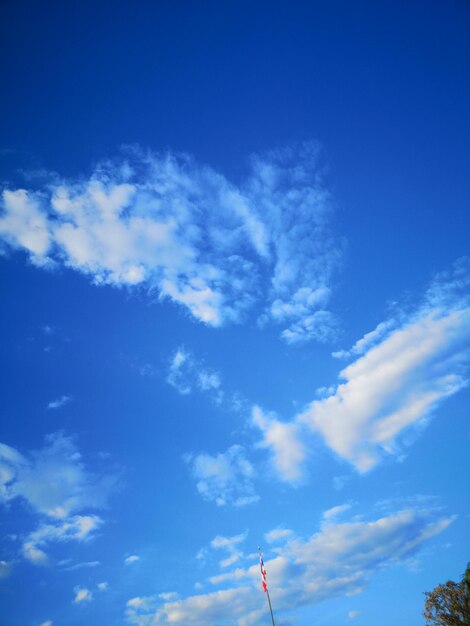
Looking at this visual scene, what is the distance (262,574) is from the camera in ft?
149

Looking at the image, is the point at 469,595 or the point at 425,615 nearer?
the point at 469,595

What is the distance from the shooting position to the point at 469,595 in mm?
46312

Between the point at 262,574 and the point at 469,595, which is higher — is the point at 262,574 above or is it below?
above

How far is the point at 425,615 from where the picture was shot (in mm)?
49812

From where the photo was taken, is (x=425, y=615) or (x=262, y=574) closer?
(x=262, y=574)

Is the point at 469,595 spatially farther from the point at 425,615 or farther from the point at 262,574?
the point at 262,574

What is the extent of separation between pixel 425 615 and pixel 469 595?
7822 millimetres

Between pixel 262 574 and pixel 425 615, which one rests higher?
pixel 262 574

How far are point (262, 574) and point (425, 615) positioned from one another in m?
26.0

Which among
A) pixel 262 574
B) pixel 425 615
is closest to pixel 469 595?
→ pixel 425 615

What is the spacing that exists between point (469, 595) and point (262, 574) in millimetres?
28104
